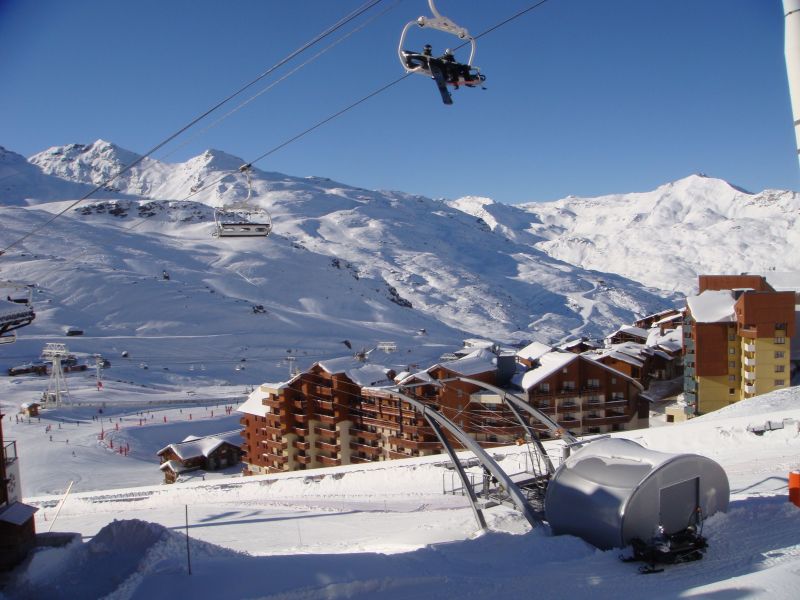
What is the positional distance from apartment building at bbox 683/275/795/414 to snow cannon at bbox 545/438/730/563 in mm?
19951

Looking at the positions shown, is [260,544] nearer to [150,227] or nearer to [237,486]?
[237,486]

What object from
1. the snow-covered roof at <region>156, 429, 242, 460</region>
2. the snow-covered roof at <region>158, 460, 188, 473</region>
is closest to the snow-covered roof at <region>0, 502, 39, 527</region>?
the snow-covered roof at <region>158, 460, 188, 473</region>

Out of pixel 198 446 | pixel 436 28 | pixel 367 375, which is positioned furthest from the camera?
pixel 198 446

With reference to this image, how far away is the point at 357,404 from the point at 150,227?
349ft

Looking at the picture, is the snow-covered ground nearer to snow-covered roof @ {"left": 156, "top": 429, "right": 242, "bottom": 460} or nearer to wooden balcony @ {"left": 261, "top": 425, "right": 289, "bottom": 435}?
wooden balcony @ {"left": 261, "top": 425, "right": 289, "bottom": 435}

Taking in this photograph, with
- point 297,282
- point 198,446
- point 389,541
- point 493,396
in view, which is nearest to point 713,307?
point 493,396

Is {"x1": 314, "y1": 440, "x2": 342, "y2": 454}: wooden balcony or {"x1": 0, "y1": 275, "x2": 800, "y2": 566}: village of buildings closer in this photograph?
{"x1": 0, "y1": 275, "x2": 800, "y2": 566}: village of buildings

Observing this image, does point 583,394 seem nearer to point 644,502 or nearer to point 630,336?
point 644,502

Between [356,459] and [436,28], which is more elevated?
[436,28]

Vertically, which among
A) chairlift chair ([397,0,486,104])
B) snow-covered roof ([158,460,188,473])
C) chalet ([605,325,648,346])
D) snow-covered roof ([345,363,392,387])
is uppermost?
chairlift chair ([397,0,486,104])

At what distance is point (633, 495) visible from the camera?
6.98m

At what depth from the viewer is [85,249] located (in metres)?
91.8

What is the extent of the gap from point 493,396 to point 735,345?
1118 cm

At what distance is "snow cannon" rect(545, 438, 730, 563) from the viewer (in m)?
6.63
